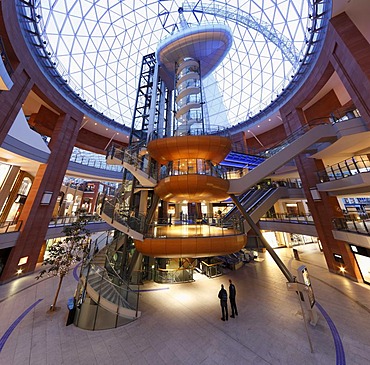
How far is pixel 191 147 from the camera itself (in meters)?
13.8

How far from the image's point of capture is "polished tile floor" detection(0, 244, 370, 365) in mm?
6695

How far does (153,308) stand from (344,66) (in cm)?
2271

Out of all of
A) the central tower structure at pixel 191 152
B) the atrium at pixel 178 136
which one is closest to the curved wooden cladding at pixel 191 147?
the central tower structure at pixel 191 152

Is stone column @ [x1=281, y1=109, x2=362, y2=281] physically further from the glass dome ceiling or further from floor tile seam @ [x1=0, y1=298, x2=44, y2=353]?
floor tile seam @ [x1=0, y1=298, x2=44, y2=353]

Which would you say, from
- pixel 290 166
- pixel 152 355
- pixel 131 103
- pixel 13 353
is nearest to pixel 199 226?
pixel 152 355

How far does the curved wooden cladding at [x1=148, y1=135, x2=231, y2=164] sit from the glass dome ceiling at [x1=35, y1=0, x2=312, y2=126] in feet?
48.5

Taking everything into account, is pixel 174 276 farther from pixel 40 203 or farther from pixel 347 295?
pixel 40 203

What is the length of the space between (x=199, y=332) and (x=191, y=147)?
1206 cm

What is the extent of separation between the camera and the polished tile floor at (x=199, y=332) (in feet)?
22.0

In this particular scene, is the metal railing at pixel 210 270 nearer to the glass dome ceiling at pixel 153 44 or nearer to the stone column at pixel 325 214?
the stone column at pixel 325 214

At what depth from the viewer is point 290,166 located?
78.5ft

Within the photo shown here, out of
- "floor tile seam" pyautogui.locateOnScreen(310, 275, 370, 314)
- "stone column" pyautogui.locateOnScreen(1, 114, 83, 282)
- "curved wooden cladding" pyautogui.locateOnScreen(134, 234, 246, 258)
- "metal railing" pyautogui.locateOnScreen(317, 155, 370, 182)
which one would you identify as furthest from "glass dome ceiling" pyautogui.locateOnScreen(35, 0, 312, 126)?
"floor tile seam" pyautogui.locateOnScreen(310, 275, 370, 314)

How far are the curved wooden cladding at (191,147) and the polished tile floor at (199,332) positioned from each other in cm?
1139

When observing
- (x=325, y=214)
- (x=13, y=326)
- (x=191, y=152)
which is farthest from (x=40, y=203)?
(x=325, y=214)
